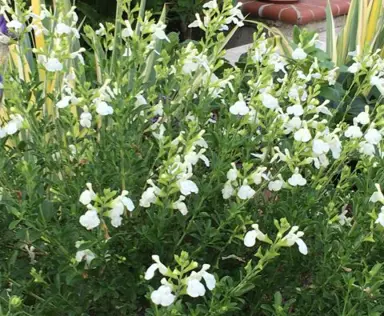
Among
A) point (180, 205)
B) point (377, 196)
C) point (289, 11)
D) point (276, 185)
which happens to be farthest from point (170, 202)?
point (289, 11)

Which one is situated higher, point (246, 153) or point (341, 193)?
point (246, 153)

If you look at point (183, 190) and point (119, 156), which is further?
point (119, 156)

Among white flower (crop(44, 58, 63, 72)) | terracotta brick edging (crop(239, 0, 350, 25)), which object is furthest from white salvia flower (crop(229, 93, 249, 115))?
terracotta brick edging (crop(239, 0, 350, 25))

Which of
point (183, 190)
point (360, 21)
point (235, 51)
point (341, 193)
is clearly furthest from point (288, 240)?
point (235, 51)

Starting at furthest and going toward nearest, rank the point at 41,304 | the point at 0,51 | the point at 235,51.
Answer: the point at 235,51 → the point at 0,51 → the point at 41,304

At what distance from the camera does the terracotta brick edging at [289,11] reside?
403 centimetres

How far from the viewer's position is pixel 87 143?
4.18 feet

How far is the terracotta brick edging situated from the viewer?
4.03 metres

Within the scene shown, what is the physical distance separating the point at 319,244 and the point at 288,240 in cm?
24

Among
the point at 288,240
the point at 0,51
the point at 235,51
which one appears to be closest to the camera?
the point at 288,240

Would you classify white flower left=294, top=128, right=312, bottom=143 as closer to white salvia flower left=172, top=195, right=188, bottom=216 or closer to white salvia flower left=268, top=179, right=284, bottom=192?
Answer: white salvia flower left=268, top=179, right=284, bottom=192

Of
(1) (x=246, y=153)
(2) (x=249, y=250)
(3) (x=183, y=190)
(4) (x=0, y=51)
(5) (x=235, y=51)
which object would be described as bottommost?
(5) (x=235, y=51)

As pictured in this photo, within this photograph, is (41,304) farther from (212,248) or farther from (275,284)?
(275,284)

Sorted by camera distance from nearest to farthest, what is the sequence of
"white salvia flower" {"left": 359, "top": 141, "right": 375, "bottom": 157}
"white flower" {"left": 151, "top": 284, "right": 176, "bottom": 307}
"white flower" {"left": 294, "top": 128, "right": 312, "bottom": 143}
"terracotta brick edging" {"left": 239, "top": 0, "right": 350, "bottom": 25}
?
"white flower" {"left": 151, "top": 284, "right": 176, "bottom": 307} < "white flower" {"left": 294, "top": 128, "right": 312, "bottom": 143} < "white salvia flower" {"left": 359, "top": 141, "right": 375, "bottom": 157} < "terracotta brick edging" {"left": 239, "top": 0, "right": 350, "bottom": 25}
